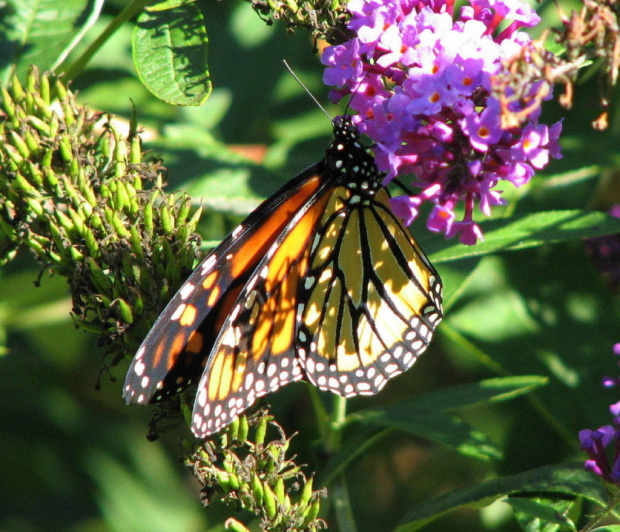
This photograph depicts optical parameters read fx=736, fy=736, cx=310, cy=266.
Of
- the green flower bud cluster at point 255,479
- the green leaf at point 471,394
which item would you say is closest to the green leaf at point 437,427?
the green leaf at point 471,394

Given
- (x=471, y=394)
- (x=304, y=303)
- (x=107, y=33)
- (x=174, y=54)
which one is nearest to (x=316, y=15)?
(x=174, y=54)

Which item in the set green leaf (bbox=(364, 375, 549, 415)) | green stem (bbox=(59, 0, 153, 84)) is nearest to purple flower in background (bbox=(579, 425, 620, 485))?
green leaf (bbox=(364, 375, 549, 415))

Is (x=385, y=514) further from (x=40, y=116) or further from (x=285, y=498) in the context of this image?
(x=40, y=116)

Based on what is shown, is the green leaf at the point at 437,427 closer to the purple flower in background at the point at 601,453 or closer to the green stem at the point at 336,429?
the green stem at the point at 336,429

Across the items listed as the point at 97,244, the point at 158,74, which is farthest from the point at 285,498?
the point at 158,74

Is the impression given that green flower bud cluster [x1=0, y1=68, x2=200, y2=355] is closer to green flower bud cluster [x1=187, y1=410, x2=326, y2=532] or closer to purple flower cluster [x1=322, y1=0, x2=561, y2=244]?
green flower bud cluster [x1=187, y1=410, x2=326, y2=532]

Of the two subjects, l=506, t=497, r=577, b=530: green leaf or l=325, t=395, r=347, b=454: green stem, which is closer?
l=506, t=497, r=577, b=530: green leaf
